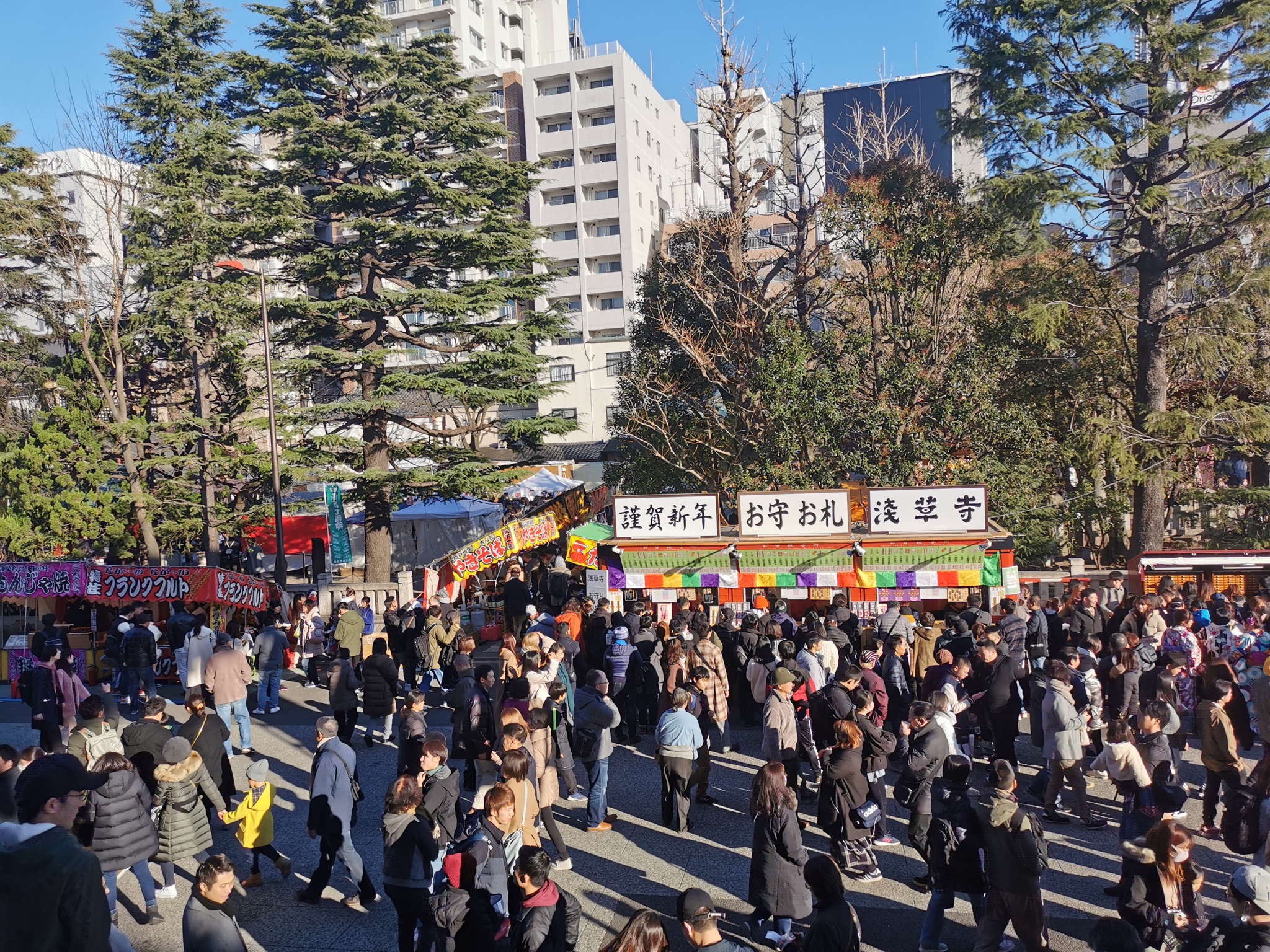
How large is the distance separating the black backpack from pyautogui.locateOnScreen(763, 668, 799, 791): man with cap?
137 inches

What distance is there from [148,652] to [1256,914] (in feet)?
44.3

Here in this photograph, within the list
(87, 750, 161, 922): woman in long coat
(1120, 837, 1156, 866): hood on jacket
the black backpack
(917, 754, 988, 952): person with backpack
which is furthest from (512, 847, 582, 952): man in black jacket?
the black backpack

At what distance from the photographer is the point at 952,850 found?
232 inches

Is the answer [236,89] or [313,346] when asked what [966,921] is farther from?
[236,89]

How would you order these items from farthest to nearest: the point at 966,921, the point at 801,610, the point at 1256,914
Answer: the point at 801,610
the point at 966,921
the point at 1256,914

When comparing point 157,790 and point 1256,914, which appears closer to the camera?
point 1256,914

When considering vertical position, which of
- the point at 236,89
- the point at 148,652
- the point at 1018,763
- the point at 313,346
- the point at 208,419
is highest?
the point at 236,89

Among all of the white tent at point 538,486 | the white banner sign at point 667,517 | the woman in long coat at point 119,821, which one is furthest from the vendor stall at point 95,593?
the white tent at point 538,486

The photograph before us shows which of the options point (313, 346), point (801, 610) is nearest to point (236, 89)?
point (313, 346)

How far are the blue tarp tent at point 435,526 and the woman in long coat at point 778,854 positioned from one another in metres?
18.5

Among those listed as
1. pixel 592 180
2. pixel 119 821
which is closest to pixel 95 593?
pixel 119 821

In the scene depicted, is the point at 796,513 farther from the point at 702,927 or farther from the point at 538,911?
the point at 702,927

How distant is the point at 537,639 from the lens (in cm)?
1093

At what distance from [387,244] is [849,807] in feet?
66.7
